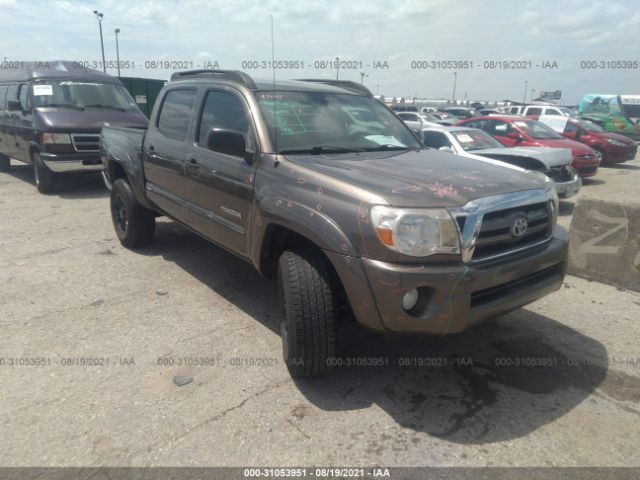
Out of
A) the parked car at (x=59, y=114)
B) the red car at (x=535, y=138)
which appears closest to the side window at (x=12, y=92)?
the parked car at (x=59, y=114)

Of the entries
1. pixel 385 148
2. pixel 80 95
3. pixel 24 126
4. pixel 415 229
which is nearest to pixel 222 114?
pixel 385 148

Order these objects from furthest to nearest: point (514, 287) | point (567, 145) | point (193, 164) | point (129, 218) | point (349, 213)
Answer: point (567, 145) < point (129, 218) < point (193, 164) < point (514, 287) < point (349, 213)

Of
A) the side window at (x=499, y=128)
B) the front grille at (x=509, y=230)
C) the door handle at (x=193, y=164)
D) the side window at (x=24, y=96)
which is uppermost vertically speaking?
the side window at (x=24, y=96)

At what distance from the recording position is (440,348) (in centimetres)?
355

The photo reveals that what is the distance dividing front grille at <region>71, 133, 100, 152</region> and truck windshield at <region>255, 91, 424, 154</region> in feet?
20.4

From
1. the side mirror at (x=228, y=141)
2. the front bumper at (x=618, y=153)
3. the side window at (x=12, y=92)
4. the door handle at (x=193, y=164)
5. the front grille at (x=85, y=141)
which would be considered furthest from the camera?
the front bumper at (x=618, y=153)

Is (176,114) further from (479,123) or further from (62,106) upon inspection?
(479,123)

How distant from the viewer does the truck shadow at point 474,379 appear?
2756 millimetres

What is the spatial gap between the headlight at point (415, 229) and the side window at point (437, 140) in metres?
6.45

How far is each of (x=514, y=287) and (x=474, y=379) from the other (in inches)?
28.2

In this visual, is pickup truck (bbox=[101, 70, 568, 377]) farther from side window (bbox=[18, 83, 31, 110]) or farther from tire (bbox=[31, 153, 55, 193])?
side window (bbox=[18, 83, 31, 110])

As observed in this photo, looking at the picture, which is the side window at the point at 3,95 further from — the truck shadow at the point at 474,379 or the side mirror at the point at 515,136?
the side mirror at the point at 515,136

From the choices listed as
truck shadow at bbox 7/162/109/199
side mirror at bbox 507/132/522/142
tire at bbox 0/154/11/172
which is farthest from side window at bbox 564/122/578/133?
tire at bbox 0/154/11/172

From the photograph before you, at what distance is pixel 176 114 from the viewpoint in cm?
455
